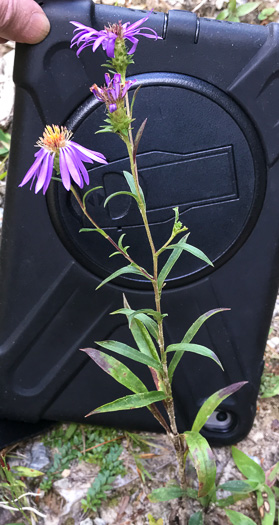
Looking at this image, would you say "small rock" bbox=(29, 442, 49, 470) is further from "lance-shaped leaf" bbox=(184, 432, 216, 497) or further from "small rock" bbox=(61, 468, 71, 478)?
"lance-shaped leaf" bbox=(184, 432, 216, 497)

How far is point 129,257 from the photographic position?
0.83 m

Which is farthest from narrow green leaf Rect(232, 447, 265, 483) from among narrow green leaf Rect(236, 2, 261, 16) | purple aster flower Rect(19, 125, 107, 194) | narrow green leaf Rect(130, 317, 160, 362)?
narrow green leaf Rect(236, 2, 261, 16)

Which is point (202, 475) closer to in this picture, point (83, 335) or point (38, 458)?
point (83, 335)

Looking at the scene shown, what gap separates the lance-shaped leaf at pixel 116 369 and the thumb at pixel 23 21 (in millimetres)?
631

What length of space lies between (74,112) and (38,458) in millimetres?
845

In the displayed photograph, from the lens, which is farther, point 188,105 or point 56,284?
point 56,284

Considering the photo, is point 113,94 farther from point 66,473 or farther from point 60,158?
point 66,473

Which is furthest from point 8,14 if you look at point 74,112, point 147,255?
point 147,255

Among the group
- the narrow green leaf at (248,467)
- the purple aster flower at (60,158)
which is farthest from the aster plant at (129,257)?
the narrow green leaf at (248,467)

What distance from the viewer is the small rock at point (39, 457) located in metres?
1.28

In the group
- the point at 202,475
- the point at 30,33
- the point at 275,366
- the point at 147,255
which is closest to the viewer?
the point at 202,475

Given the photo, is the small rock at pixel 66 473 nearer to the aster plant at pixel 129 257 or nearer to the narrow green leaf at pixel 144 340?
the aster plant at pixel 129 257

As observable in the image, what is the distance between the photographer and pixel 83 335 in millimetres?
1219

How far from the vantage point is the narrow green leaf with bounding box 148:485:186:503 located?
109cm
